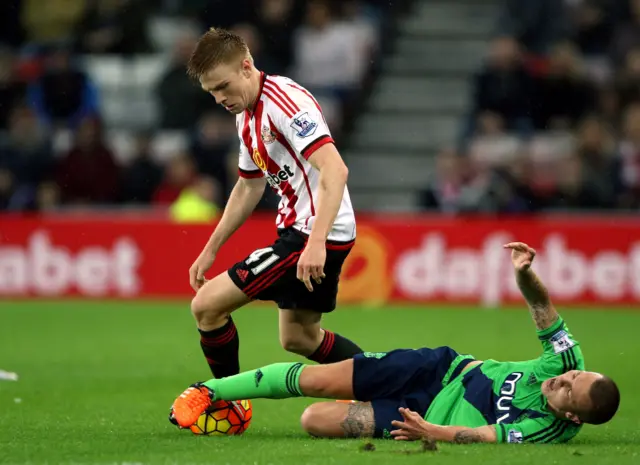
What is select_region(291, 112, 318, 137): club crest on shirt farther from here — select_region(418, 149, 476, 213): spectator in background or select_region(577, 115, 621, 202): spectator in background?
select_region(577, 115, 621, 202): spectator in background

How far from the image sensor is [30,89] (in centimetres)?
1750

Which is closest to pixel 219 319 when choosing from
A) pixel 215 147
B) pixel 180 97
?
pixel 215 147

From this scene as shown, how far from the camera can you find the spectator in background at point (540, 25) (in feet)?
56.6

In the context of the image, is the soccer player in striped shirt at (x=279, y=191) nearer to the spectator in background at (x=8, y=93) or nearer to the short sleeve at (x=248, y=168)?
the short sleeve at (x=248, y=168)

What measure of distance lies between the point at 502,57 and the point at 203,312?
10.4m

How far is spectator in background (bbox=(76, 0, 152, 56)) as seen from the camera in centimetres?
1805

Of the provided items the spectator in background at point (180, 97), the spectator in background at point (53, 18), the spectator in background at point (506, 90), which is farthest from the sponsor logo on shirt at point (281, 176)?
the spectator in background at point (53, 18)

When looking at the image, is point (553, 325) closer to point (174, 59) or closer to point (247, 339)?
point (247, 339)

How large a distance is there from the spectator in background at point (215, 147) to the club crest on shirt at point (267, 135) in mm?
9556

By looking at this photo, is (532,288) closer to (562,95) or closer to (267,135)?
(267,135)

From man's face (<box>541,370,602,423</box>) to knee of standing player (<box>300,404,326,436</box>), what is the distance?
113 centimetres

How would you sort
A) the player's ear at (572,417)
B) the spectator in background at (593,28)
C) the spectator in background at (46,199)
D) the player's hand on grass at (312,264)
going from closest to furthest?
the player's ear at (572,417), the player's hand on grass at (312,264), the spectator in background at (46,199), the spectator in background at (593,28)

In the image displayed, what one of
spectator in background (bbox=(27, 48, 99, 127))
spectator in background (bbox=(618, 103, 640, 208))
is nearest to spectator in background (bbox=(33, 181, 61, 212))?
spectator in background (bbox=(27, 48, 99, 127))

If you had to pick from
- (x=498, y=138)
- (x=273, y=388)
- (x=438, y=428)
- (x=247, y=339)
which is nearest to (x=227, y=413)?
(x=273, y=388)
